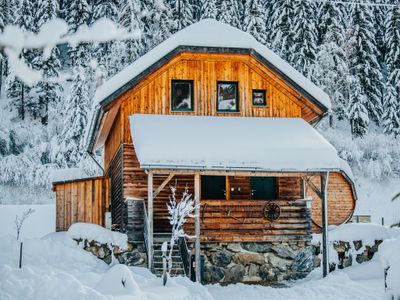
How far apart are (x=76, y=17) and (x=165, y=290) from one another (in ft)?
128

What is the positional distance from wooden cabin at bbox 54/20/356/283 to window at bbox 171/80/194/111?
0.11 ft

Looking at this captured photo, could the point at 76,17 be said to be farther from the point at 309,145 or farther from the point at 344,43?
the point at 309,145

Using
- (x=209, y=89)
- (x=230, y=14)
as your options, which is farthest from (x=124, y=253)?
(x=230, y=14)

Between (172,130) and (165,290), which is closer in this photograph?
(165,290)

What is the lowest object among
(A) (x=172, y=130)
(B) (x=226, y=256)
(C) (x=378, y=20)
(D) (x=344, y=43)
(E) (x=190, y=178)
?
(B) (x=226, y=256)

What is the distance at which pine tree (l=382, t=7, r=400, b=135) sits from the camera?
50156 mm

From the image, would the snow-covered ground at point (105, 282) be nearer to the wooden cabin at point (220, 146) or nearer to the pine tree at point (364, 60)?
the wooden cabin at point (220, 146)

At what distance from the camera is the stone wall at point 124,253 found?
699 inches

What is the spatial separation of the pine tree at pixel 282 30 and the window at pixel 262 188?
3452 cm

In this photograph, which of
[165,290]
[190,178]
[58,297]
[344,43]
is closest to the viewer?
[58,297]

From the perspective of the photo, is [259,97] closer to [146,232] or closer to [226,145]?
[226,145]

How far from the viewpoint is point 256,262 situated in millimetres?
18406

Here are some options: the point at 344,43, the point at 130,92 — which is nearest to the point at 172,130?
the point at 130,92

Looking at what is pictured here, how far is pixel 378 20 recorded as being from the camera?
207 feet
